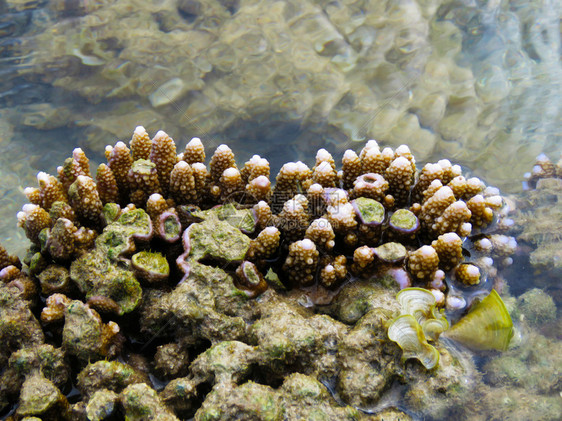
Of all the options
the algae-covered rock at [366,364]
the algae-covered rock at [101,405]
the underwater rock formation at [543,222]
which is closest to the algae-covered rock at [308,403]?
the algae-covered rock at [366,364]

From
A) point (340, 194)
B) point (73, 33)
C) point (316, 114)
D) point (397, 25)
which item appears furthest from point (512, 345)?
point (73, 33)

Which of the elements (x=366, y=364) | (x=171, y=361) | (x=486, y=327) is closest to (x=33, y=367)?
(x=171, y=361)

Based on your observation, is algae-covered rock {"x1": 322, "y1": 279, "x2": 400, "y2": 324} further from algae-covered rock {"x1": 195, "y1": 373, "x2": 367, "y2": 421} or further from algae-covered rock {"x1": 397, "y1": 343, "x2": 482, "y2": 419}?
algae-covered rock {"x1": 195, "y1": 373, "x2": 367, "y2": 421}

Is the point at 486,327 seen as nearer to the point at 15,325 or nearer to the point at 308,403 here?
the point at 308,403

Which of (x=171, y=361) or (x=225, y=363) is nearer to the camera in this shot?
(x=225, y=363)

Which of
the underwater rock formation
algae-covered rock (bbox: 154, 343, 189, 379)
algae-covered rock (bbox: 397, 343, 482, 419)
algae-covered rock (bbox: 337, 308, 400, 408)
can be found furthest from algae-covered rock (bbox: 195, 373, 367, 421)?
the underwater rock formation
